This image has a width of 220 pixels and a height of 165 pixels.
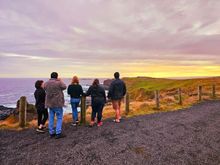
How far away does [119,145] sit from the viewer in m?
8.82

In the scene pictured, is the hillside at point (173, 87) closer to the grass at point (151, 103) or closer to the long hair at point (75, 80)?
the grass at point (151, 103)

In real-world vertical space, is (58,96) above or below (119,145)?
above

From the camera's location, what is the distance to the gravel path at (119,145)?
744 centimetres

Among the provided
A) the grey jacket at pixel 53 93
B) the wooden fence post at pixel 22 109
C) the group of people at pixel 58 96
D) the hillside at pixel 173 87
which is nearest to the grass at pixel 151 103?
the hillside at pixel 173 87

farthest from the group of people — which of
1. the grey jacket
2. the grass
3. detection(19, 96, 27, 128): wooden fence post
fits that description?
the grass

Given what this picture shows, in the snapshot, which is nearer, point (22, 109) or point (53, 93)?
point (53, 93)

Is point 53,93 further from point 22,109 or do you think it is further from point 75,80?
point 22,109

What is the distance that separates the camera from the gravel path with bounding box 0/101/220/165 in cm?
744

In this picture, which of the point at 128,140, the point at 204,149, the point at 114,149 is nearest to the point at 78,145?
the point at 114,149

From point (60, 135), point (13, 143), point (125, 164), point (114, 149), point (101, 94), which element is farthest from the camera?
point (101, 94)

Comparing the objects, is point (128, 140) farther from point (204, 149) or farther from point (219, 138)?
point (219, 138)

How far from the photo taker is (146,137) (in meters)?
10.1

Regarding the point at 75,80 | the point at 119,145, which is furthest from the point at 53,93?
the point at 119,145

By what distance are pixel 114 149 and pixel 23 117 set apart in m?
6.30
